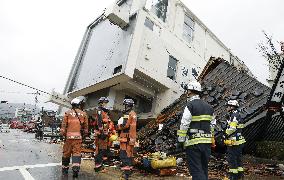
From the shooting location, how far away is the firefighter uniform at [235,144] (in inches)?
288

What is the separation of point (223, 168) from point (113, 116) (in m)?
12.2

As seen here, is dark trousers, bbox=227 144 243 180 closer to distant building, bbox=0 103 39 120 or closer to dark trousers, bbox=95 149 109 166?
dark trousers, bbox=95 149 109 166

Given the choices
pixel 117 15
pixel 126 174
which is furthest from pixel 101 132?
pixel 117 15

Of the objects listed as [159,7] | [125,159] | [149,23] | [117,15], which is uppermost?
[159,7]

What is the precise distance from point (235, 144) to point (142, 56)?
34.8ft

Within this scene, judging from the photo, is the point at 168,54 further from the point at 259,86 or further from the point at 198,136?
the point at 198,136

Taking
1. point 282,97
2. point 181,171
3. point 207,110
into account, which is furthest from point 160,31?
point 207,110

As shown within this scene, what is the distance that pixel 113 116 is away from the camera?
20516 mm

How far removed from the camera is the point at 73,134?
7117 millimetres

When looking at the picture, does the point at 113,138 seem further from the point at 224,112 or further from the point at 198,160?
the point at 224,112

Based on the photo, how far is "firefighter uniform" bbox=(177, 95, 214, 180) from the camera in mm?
4757

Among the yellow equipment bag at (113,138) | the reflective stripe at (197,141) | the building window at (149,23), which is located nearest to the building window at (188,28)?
the building window at (149,23)

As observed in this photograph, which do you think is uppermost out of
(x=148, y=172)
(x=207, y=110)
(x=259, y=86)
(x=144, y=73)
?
(x=144, y=73)

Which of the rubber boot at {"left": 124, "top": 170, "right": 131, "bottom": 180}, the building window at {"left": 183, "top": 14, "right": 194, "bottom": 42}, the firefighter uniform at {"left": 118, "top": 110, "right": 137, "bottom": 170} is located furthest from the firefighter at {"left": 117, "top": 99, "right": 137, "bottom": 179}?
the building window at {"left": 183, "top": 14, "right": 194, "bottom": 42}
